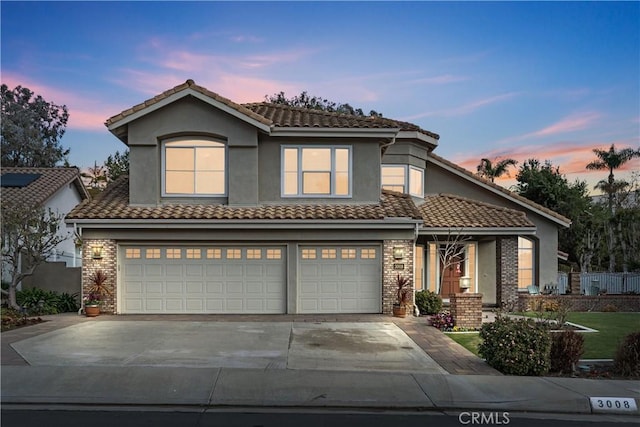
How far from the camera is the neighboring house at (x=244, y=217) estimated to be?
54.2 ft

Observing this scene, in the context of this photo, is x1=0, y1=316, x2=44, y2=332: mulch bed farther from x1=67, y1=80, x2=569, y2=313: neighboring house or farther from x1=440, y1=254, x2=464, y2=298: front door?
x1=440, y1=254, x2=464, y2=298: front door

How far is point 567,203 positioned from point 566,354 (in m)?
28.6

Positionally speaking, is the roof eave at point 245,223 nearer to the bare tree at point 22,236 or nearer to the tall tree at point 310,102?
the bare tree at point 22,236

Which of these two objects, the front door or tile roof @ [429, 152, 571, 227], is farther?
tile roof @ [429, 152, 571, 227]

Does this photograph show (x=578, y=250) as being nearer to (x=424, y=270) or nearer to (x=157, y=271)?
(x=424, y=270)

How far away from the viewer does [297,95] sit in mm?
48031

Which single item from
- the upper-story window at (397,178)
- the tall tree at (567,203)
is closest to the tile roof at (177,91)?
the upper-story window at (397,178)

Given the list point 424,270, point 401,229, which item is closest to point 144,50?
point 401,229

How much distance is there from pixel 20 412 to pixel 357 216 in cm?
1086

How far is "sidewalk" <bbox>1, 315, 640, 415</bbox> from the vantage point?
7.97 m

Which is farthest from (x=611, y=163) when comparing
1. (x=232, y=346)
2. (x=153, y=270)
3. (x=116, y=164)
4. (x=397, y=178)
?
(x=116, y=164)

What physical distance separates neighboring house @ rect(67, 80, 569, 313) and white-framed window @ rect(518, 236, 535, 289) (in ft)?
18.7

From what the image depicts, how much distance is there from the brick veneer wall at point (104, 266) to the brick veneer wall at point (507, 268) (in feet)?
43.9

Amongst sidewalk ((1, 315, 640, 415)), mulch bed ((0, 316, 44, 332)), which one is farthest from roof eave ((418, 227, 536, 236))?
mulch bed ((0, 316, 44, 332))
